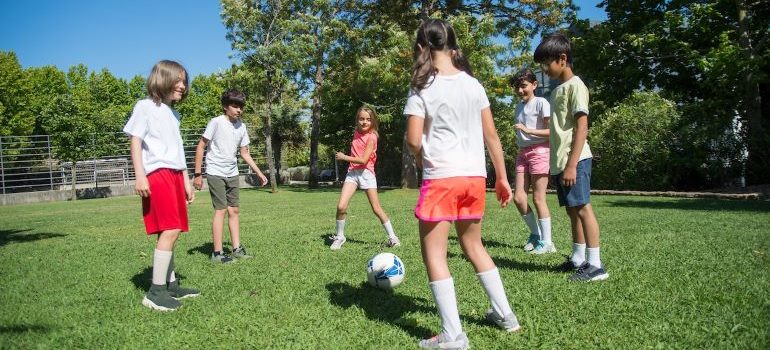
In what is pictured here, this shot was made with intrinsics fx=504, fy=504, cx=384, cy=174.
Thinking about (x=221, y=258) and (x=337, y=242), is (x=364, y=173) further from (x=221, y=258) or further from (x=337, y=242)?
(x=221, y=258)

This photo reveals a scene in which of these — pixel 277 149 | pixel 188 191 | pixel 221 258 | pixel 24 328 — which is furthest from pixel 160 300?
pixel 277 149

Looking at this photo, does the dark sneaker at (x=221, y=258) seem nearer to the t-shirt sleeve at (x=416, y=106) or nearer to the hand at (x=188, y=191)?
the hand at (x=188, y=191)

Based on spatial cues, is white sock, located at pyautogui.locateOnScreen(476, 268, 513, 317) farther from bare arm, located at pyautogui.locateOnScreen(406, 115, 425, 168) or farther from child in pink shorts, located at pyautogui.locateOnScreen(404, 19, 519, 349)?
bare arm, located at pyautogui.locateOnScreen(406, 115, 425, 168)

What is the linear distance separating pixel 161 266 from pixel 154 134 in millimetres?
998

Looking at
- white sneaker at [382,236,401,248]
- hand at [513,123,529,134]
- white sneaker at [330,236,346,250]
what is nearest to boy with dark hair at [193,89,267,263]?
white sneaker at [330,236,346,250]

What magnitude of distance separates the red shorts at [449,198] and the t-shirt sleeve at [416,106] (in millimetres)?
365

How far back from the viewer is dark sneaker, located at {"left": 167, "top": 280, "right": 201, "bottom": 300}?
3.98 meters

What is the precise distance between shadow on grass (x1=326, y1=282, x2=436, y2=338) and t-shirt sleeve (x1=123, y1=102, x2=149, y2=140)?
1.86m

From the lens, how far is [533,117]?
5.32m

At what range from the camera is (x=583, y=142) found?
3811 mm

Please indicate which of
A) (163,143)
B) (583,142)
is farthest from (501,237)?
(163,143)

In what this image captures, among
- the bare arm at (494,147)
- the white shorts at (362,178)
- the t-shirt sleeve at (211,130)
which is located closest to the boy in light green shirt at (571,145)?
the bare arm at (494,147)

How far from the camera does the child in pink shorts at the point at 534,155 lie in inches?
205

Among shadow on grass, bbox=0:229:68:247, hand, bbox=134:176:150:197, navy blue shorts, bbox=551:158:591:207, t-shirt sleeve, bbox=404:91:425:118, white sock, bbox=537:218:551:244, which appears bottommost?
shadow on grass, bbox=0:229:68:247
